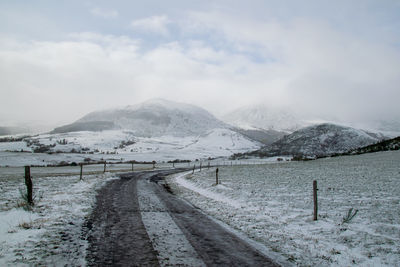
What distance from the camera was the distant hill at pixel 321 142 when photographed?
121875 mm

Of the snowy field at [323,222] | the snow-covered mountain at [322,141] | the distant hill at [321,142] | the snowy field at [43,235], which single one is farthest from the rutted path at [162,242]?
the snow-covered mountain at [322,141]

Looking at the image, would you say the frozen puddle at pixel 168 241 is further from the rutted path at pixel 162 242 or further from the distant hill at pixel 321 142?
the distant hill at pixel 321 142

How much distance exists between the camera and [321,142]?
129m

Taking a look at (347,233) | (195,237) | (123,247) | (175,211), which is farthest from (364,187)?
(123,247)

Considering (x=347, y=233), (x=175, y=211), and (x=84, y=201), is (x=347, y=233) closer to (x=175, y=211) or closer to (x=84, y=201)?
(x=175, y=211)

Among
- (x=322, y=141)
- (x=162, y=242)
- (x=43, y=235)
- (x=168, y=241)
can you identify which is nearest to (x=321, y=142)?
(x=322, y=141)

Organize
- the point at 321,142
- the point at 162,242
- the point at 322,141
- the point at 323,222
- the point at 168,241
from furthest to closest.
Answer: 1. the point at 322,141
2. the point at 321,142
3. the point at 323,222
4. the point at 168,241
5. the point at 162,242

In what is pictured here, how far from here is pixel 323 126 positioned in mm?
148875

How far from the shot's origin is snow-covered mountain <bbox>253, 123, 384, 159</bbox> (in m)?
122

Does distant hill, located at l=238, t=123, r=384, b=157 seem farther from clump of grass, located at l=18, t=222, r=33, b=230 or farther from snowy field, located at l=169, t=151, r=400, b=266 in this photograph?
clump of grass, located at l=18, t=222, r=33, b=230

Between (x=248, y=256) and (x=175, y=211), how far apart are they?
6893 mm

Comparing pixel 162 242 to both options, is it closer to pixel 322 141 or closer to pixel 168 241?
pixel 168 241

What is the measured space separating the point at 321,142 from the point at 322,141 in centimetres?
110

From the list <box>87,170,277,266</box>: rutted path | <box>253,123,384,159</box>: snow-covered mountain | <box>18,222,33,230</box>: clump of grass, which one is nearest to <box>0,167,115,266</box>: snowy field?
<box>18,222,33,230</box>: clump of grass
